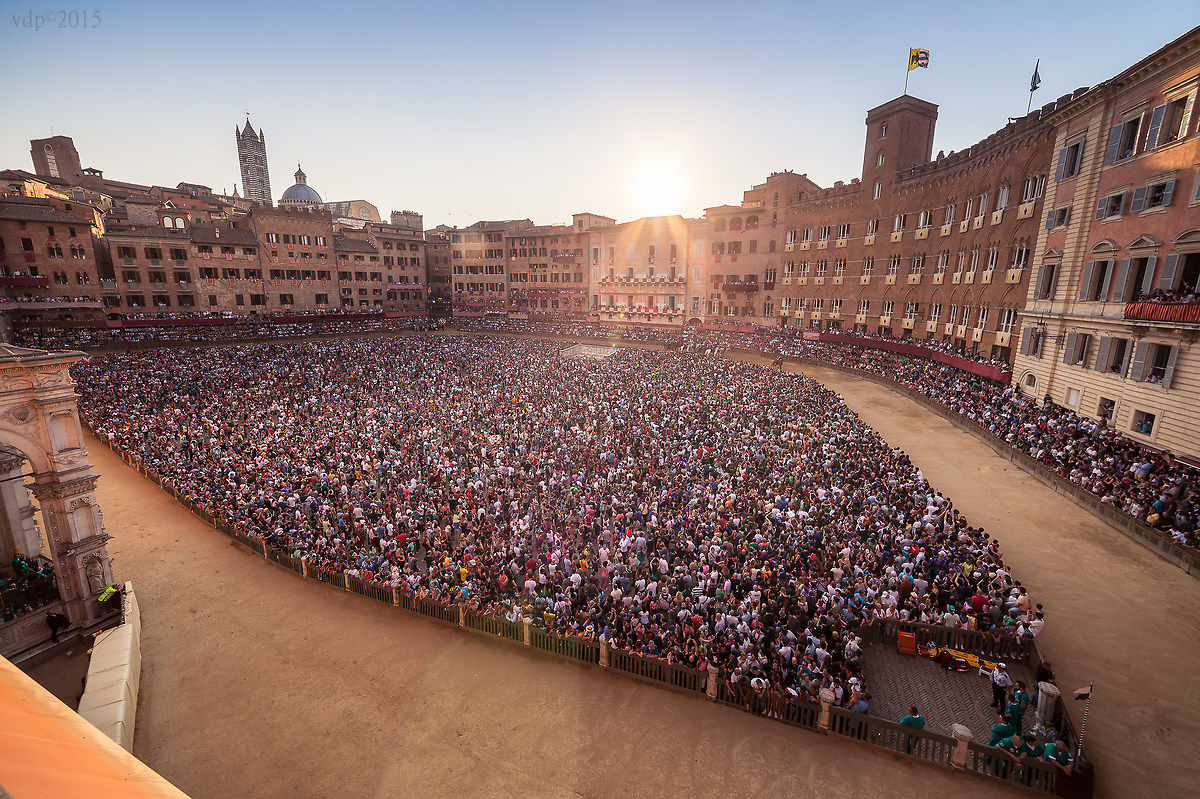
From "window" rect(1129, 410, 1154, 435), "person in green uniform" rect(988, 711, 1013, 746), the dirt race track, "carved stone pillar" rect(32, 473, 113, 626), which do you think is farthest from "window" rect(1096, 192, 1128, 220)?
"carved stone pillar" rect(32, 473, 113, 626)

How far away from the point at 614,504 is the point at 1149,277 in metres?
22.2

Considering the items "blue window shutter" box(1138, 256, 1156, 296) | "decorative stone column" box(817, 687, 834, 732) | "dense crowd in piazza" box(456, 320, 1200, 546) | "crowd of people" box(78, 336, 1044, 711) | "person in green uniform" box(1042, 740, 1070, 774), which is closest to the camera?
"person in green uniform" box(1042, 740, 1070, 774)

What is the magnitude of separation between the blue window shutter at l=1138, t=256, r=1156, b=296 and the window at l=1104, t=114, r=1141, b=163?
462 centimetres

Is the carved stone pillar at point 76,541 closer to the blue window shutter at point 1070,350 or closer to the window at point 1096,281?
the window at point 1096,281

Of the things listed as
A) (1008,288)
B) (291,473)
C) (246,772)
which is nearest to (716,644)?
(246,772)

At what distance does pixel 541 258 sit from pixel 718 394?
49668mm

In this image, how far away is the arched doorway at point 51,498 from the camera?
13.0m

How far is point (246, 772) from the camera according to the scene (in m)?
10.2

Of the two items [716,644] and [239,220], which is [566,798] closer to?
[716,644]

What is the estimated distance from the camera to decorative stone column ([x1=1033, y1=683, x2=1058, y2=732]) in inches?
391

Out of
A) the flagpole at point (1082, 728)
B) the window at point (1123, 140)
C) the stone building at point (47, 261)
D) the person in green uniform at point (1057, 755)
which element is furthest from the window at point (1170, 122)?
the stone building at point (47, 261)

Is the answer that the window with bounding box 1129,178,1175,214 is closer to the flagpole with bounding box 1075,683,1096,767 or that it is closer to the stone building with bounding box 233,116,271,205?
the flagpole with bounding box 1075,683,1096,767

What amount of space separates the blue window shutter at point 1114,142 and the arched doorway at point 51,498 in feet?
122

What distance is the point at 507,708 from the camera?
1143 centimetres
